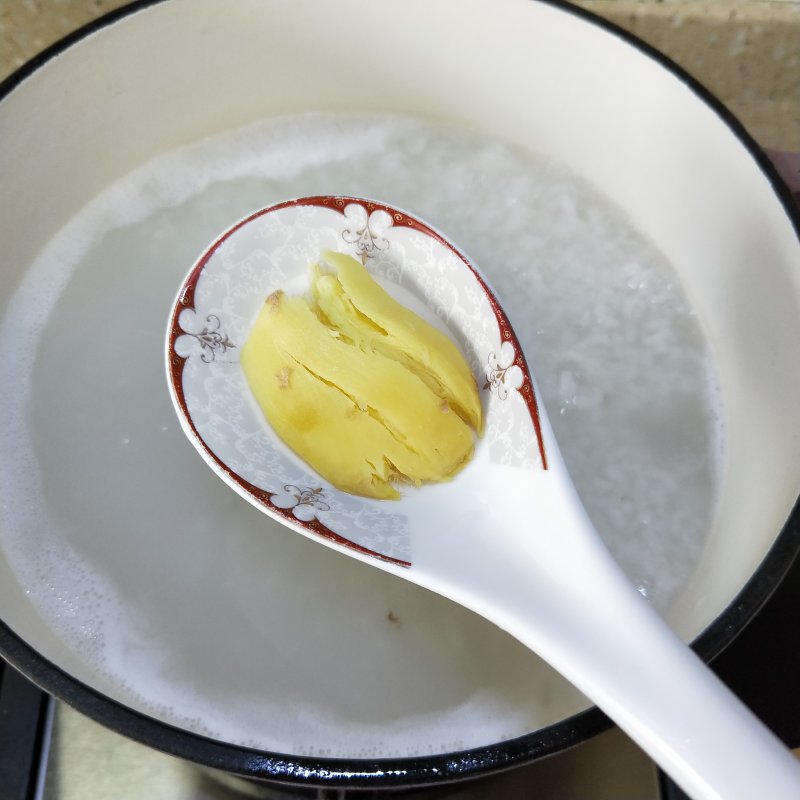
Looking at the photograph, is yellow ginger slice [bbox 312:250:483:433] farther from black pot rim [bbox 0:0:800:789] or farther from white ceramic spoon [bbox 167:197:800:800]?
black pot rim [bbox 0:0:800:789]

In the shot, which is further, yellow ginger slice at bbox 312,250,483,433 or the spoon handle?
yellow ginger slice at bbox 312,250,483,433

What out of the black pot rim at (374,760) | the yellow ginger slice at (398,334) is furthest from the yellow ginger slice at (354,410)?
the black pot rim at (374,760)

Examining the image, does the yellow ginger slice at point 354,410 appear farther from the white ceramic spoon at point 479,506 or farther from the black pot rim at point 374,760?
the black pot rim at point 374,760

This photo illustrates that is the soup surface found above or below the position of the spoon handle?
above

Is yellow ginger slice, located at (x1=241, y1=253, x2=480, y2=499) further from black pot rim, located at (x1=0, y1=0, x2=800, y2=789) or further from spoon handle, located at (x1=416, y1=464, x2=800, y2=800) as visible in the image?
black pot rim, located at (x1=0, y1=0, x2=800, y2=789)

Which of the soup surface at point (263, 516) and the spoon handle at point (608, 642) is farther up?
the soup surface at point (263, 516)

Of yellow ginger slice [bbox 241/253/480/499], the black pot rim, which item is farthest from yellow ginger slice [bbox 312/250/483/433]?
the black pot rim

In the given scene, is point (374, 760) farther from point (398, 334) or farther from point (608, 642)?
point (398, 334)
